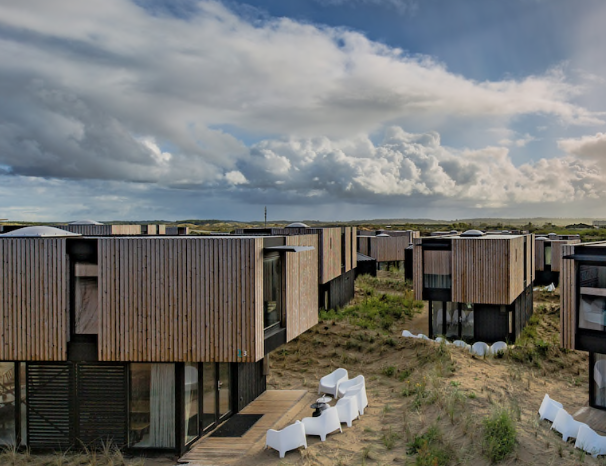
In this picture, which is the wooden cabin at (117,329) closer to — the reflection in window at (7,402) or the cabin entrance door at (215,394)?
the reflection in window at (7,402)

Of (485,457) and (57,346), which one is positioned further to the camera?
(57,346)

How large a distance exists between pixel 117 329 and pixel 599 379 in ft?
39.5

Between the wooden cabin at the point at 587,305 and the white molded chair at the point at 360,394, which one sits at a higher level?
the wooden cabin at the point at 587,305

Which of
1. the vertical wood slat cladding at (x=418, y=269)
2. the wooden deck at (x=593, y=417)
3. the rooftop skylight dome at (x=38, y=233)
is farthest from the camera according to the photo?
the vertical wood slat cladding at (x=418, y=269)

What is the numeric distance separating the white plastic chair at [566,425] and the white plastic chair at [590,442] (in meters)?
0.25

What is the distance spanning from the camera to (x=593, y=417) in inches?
456

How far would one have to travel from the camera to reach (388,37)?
16859 mm

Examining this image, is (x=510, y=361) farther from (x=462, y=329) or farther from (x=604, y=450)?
→ (x=604, y=450)

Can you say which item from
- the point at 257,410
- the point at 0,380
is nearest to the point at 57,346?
the point at 0,380

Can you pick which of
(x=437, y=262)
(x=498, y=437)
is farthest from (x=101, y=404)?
(x=437, y=262)

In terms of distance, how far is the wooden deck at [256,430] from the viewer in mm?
9695

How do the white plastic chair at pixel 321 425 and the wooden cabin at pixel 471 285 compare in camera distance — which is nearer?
the white plastic chair at pixel 321 425

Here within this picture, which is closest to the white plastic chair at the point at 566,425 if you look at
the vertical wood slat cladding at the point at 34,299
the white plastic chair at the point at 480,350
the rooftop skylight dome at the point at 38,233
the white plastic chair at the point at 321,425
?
the white plastic chair at the point at 321,425

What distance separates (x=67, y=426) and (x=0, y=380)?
1.87 metres
